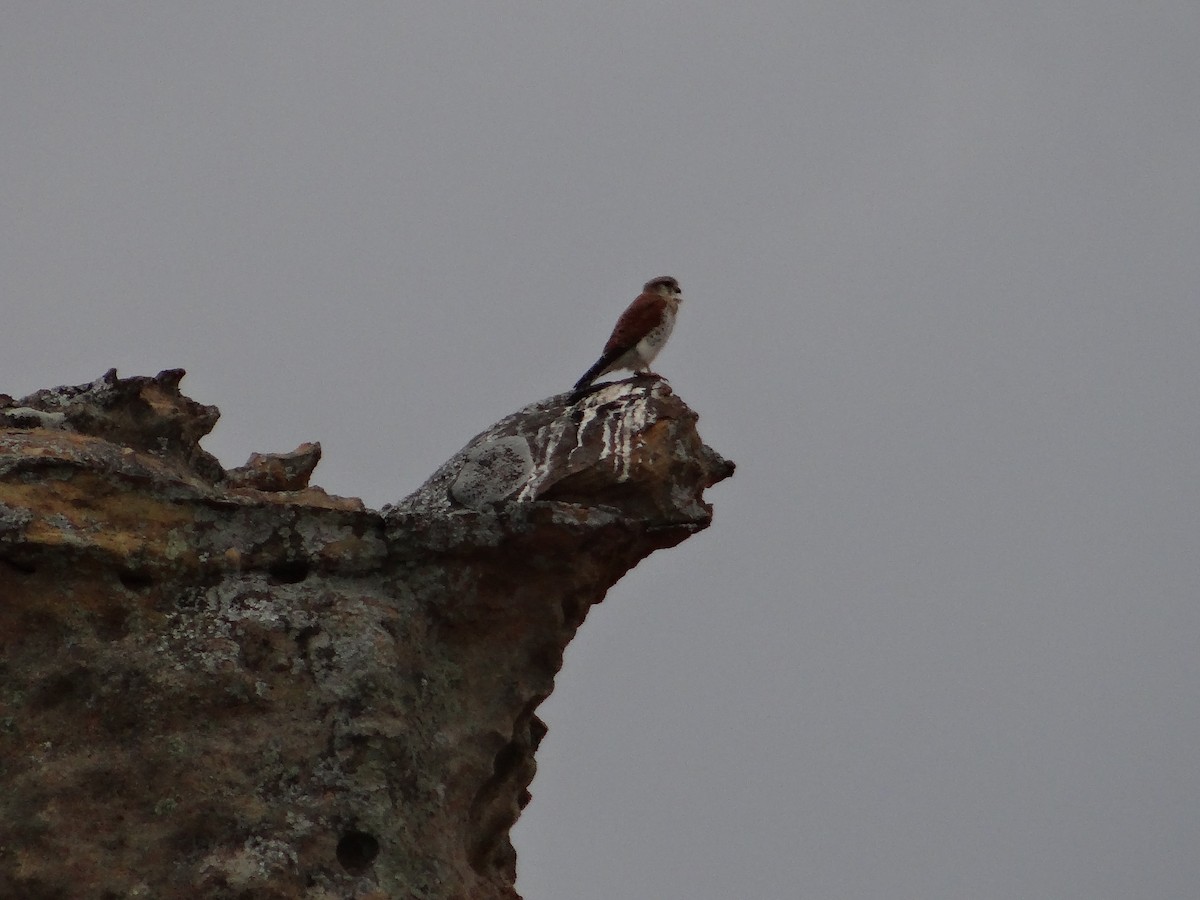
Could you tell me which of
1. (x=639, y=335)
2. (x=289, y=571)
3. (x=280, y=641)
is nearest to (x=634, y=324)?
(x=639, y=335)

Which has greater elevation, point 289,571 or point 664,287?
point 664,287

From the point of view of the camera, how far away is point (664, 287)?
537 inches

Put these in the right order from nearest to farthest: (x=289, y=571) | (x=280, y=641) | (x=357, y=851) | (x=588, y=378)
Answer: (x=357, y=851) < (x=280, y=641) < (x=289, y=571) < (x=588, y=378)

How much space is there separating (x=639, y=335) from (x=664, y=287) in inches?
43.1

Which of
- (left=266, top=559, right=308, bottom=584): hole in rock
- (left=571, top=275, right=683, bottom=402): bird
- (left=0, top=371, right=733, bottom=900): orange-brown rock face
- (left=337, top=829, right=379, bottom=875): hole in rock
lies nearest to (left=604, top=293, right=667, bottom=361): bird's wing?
(left=571, top=275, right=683, bottom=402): bird

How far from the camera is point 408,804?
9.04 metres

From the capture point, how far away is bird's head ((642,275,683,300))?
44.4ft

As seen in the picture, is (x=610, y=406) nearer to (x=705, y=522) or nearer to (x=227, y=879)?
(x=705, y=522)

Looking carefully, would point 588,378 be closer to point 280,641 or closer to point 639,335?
point 639,335

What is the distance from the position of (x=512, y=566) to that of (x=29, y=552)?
2.73 m

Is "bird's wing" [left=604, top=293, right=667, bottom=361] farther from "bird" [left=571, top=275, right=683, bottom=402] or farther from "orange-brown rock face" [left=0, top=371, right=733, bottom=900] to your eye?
"orange-brown rock face" [left=0, top=371, right=733, bottom=900]

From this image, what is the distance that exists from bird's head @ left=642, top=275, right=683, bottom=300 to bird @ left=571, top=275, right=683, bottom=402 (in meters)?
0.13

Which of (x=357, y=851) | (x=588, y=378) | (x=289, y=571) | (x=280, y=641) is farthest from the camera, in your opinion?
(x=588, y=378)

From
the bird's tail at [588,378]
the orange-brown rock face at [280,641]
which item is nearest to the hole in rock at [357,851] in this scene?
the orange-brown rock face at [280,641]
